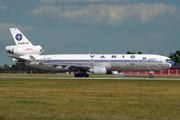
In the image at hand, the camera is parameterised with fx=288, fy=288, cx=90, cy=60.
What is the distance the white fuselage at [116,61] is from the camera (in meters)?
54.1

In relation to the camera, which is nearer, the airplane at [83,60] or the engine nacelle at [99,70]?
the engine nacelle at [99,70]

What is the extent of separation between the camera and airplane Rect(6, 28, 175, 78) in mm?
54094

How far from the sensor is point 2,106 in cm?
1559

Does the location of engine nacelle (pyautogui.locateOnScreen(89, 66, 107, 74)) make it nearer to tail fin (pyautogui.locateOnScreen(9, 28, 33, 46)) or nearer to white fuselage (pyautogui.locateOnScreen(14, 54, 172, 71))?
white fuselage (pyautogui.locateOnScreen(14, 54, 172, 71))

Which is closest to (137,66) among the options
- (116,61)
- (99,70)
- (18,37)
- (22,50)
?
(116,61)

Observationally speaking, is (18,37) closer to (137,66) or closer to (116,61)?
(116,61)

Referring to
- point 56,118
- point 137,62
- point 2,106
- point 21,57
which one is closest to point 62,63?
point 21,57

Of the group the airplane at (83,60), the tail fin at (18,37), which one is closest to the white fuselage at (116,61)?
the airplane at (83,60)

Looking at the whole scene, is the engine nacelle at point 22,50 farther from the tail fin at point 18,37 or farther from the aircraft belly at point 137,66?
the aircraft belly at point 137,66

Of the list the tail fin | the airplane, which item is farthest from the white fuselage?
the tail fin

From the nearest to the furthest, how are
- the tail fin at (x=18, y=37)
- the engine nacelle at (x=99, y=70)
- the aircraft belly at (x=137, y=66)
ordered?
the engine nacelle at (x=99, y=70) < the aircraft belly at (x=137, y=66) < the tail fin at (x=18, y=37)

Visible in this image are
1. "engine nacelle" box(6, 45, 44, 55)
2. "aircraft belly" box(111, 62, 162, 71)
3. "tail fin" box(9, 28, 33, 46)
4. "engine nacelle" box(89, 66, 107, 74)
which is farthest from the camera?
"tail fin" box(9, 28, 33, 46)

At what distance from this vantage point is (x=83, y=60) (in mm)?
55781

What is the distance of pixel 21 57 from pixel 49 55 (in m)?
5.73
